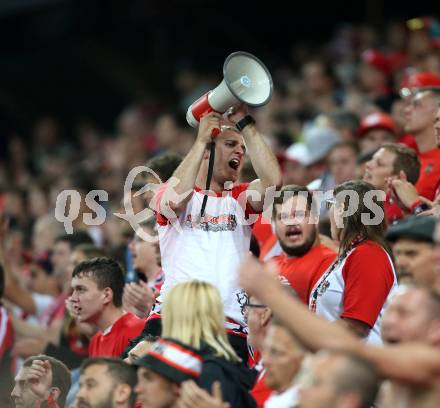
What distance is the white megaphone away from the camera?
6234 millimetres

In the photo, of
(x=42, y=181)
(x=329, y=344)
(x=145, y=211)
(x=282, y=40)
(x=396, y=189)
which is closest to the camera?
(x=329, y=344)

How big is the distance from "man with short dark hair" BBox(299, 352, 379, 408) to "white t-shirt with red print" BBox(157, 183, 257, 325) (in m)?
1.89

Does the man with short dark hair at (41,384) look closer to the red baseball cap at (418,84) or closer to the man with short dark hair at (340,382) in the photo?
the man with short dark hair at (340,382)

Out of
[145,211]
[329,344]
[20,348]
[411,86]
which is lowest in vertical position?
[20,348]

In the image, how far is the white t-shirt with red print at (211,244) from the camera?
6266 millimetres

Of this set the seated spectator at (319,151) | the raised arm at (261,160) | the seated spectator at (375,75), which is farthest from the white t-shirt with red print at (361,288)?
the seated spectator at (375,75)

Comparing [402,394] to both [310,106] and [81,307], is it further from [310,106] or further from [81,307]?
[310,106]

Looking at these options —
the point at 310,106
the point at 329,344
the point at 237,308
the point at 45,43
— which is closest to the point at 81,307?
the point at 237,308

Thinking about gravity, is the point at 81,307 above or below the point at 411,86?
below

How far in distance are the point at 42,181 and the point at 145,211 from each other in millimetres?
6421

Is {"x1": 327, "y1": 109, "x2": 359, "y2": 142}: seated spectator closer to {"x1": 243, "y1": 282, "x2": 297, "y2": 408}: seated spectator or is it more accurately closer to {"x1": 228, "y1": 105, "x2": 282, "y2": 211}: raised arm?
{"x1": 228, "y1": 105, "x2": 282, "y2": 211}: raised arm

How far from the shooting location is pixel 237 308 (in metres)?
6.34

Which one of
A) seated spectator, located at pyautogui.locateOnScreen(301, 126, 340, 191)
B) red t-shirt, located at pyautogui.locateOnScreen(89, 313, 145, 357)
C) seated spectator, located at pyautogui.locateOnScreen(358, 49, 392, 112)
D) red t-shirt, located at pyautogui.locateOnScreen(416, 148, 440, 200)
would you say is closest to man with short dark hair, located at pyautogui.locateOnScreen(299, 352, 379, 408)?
red t-shirt, located at pyautogui.locateOnScreen(89, 313, 145, 357)

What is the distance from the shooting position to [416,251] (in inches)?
203
